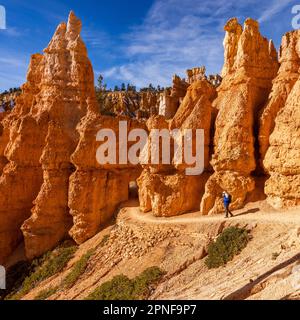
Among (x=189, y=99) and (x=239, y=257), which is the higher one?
(x=189, y=99)

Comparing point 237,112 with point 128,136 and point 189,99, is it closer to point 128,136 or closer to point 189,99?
point 189,99

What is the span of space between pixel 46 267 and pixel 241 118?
15.2 meters

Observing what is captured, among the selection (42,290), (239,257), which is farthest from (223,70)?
(42,290)

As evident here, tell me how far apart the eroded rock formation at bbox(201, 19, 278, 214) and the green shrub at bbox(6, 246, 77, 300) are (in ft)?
31.5

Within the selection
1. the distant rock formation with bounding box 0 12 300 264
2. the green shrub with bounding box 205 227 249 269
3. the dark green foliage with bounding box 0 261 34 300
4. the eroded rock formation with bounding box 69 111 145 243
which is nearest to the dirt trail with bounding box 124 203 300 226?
the distant rock formation with bounding box 0 12 300 264

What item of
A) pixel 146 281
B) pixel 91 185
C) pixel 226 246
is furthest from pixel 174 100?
pixel 146 281

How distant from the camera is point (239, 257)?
13789mm

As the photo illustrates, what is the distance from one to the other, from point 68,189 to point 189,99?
33.3 feet

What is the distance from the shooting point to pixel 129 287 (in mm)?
15383

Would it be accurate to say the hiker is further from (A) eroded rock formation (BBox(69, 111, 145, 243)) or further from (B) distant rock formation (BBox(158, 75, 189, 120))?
(B) distant rock formation (BBox(158, 75, 189, 120))

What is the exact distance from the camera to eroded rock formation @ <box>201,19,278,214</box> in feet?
58.0

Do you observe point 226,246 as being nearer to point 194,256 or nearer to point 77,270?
point 194,256
